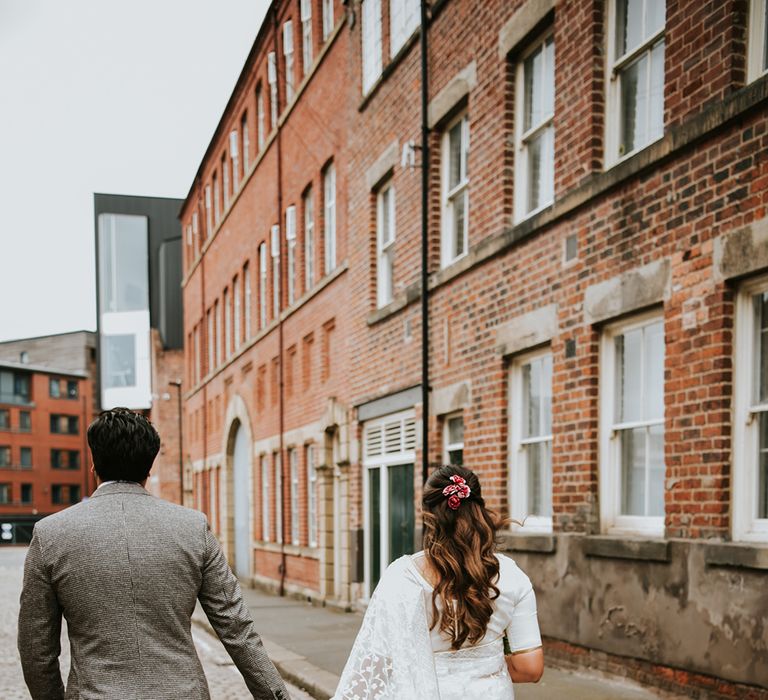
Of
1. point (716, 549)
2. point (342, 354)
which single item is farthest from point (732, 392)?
point (342, 354)

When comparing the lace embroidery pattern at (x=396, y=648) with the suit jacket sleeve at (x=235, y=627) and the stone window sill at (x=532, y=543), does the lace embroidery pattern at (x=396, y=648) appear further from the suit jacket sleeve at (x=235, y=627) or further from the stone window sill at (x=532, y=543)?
the stone window sill at (x=532, y=543)

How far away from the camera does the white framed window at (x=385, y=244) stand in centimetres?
1508

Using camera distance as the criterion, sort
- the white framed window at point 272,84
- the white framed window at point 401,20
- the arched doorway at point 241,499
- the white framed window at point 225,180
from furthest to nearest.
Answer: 1. the white framed window at point 225,180
2. the arched doorway at point 241,499
3. the white framed window at point 272,84
4. the white framed window at point 401,20

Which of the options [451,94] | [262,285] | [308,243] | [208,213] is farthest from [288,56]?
[208,213]

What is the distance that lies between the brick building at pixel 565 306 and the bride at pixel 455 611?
3.81 m

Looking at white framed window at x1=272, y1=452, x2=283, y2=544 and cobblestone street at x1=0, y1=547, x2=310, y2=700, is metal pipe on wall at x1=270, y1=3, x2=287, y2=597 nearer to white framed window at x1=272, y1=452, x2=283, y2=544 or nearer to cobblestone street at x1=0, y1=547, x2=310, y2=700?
white framed window at x1=272, y1=452, x2=283, y2=544

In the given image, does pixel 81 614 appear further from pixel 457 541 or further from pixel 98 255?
pixel 98 255

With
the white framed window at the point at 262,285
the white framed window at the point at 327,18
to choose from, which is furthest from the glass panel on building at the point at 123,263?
the white framed window at the point at 327,18

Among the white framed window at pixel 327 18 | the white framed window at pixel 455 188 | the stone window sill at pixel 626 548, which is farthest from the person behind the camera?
the white framed window at pixel 327 18

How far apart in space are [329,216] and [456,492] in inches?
624

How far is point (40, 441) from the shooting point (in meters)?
74.8

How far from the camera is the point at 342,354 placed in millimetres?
17422

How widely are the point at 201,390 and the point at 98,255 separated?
1718cm

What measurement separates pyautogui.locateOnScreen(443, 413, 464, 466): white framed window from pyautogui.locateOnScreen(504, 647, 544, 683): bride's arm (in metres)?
8.44
